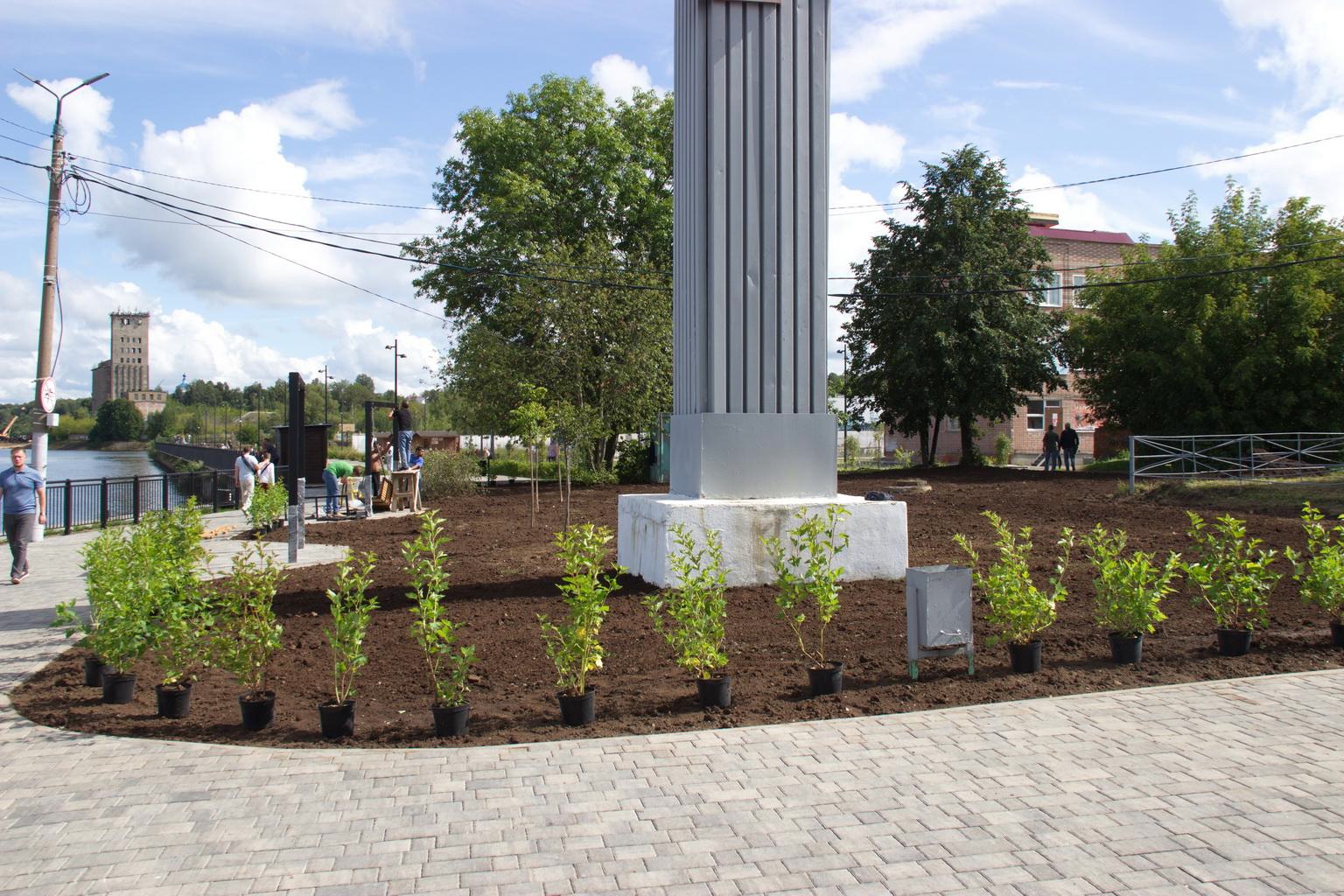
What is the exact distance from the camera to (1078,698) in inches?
222

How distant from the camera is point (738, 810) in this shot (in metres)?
4.06

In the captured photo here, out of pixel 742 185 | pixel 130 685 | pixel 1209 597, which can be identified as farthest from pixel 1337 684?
pixel 130 685

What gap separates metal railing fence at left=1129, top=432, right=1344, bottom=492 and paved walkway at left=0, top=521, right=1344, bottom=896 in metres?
18.3

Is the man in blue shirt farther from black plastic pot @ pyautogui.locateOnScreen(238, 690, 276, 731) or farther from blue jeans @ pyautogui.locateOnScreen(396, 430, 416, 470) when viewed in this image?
blue jeans @ pyautogui.locateOnScreen(396, 430, 416, 470)

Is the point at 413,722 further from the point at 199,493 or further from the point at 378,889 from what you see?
the point at 199,493

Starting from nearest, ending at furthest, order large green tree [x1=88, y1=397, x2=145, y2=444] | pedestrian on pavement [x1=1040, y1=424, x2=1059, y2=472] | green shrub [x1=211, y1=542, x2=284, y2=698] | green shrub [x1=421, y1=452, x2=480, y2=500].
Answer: green shrub [x1=211, y1=542, x2=284, y2=698] → green shrub [x1=421, y1=452, x2=480, y2=500] → pedestrian on pavement [x1=1040, y1=424, x2=1059, y2=472] → large green tree [x1=88, y1=397, x2=145, y2=444]

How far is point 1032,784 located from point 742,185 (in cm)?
637

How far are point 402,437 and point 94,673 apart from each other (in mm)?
14696

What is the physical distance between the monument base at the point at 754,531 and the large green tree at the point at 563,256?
1762 cm

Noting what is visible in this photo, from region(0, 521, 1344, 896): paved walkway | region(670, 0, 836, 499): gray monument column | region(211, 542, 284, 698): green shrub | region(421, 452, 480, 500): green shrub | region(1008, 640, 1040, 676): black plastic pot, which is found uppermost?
region(670, 0, 836, 499): gray monument column

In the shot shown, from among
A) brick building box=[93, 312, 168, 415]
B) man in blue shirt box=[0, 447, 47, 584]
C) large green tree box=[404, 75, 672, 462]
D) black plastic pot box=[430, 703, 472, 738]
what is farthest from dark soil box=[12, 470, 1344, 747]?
brick building box=[93, 312, 168, 415]

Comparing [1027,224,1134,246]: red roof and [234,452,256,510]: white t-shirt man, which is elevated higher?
[1027,224,1134,246]: red roof

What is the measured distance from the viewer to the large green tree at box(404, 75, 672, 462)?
28.7 m

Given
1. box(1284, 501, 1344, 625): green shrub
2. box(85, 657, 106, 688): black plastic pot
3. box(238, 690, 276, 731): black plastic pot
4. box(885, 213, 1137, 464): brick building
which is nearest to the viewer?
box(238, 690, 276, 731): black plastic pot
